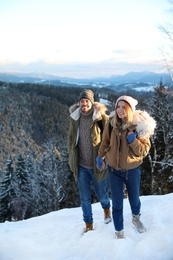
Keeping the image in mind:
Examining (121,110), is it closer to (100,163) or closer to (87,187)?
(100,163)

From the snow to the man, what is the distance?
594 millimetres

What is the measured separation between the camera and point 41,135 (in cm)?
8881

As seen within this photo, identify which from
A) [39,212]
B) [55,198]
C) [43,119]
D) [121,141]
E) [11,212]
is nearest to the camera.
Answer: [121,141]

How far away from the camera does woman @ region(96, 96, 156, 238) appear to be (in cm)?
330

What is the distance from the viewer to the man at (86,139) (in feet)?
13.0

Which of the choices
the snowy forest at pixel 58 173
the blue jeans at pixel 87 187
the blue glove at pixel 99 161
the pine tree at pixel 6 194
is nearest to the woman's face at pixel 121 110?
the blue glove at pixel 99 161

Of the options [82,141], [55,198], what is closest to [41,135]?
[55,198]

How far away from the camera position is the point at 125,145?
3363 mm

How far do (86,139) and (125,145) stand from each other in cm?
81

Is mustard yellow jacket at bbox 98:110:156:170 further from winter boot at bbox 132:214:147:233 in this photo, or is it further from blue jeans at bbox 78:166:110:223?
A: winter boot at bbox 132:214:147:233

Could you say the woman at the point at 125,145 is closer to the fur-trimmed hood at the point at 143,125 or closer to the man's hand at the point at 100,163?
the fur-trimmed hood at the point at 143,125

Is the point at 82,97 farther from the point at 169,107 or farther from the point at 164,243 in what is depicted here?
the point at 169,107

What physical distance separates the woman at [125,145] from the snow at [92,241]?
391mm

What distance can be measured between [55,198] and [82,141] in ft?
53.4
